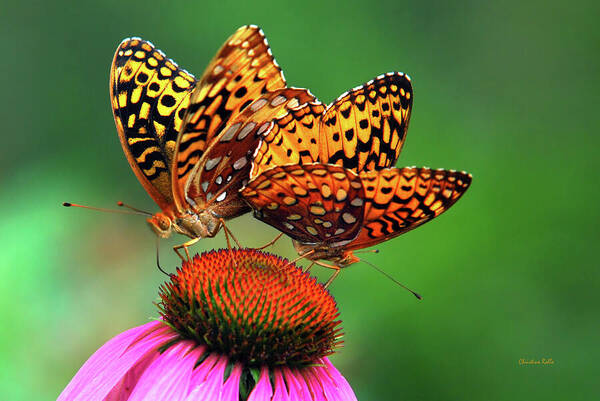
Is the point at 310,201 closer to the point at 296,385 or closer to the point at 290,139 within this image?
the point at 290,139

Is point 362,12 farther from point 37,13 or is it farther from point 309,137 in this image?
point 309,137

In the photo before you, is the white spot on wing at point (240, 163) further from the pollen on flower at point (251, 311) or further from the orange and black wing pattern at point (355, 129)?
the pollen on flower at point (251, 311)

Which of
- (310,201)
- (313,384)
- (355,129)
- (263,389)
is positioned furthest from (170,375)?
(355,129)

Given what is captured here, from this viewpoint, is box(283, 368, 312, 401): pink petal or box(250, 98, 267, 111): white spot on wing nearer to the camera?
box(283, 368, 312, 401): pink petal

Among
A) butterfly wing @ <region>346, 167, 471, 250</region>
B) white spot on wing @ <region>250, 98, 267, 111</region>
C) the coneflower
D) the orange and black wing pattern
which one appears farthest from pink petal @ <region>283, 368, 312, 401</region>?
white spot on wing @ <region>250, 98, 267, 111</region>

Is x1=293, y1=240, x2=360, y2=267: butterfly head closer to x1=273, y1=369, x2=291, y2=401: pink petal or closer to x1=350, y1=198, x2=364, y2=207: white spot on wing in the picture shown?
x1=350, y1=198, x2=364, y2=207: white spot on wing

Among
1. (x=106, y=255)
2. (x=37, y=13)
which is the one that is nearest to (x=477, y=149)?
→ (x=106, y=255)

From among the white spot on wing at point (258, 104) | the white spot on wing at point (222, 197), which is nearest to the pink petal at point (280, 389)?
the white spot on wing at point (222, 197)
